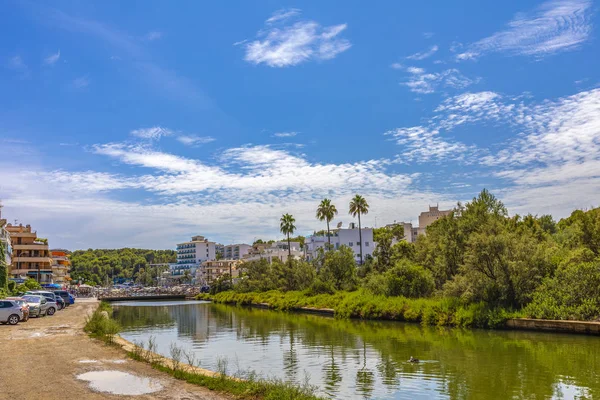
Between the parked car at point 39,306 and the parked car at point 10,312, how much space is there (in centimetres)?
647

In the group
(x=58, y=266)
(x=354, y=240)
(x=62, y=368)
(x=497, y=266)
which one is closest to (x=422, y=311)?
(x=497, y=266)

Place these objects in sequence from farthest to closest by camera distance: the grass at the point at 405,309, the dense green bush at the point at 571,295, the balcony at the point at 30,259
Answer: the balcony at the point at 30,259
the grass at the point at 405,309
the dense green bush at the point at 571,295

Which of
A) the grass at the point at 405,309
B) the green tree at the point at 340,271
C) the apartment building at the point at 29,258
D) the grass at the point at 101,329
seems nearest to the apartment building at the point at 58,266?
the apartment building at the point at 29,258

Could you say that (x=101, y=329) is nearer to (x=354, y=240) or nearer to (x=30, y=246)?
(x=30, y=246)

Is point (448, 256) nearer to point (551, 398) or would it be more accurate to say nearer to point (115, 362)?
point (551, 398)

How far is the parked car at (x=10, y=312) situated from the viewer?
1346 inches

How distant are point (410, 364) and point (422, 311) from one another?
830 inches

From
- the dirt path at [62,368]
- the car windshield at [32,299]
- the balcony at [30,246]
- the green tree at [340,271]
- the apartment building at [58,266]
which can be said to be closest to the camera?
the dirt path at [62,368]

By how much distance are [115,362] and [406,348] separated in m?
16.8

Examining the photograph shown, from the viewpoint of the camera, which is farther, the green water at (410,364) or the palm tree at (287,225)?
the palm tree at (287,225)

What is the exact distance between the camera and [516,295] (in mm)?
37719

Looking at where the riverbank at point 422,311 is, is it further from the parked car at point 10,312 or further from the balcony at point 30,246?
the balcony at point 30,246

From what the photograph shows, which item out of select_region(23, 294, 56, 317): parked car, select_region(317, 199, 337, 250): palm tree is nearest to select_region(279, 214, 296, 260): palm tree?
select_region(317, 199, 337, 250): palm tree

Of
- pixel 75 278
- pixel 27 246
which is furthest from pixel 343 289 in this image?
pixel 75 278
